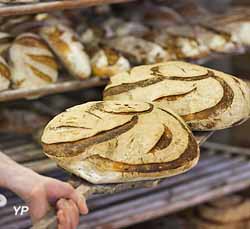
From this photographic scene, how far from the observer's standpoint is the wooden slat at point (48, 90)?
1250 millimetres

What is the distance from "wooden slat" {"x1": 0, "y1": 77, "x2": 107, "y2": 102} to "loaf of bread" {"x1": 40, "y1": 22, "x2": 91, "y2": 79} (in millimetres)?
21

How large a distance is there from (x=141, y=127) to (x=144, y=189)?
707 millimetres

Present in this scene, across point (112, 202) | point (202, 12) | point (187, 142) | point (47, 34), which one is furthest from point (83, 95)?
point (187, 142)

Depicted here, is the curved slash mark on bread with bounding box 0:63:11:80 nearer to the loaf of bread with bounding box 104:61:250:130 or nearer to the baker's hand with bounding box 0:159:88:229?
the loaf of bread with bounding box 104:61:250:130

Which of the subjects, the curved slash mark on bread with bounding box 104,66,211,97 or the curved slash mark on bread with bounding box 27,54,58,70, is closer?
the curved slash mark on bread with bounding box 104,66,211,97

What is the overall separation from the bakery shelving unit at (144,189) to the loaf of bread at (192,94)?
25 centimetres

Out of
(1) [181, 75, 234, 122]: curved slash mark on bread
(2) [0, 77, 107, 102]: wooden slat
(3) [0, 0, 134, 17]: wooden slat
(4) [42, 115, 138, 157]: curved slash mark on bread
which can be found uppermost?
(3) [0, 0, 134, 17]: wooden slat

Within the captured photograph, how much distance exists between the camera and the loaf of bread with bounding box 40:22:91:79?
1.36 meters

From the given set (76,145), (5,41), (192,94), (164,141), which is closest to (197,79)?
(192,94)

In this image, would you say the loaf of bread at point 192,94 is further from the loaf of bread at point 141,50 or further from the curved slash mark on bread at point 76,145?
the loaf of bread at point 141,50

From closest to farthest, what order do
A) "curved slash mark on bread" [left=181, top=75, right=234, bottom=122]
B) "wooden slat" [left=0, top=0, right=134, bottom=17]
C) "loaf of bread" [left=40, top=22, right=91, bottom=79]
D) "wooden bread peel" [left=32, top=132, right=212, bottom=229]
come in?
"wooden bread peel" [left=32, top=132, right=212, bottom=229] < "curved slash mark on bread" [left=181, top=75, right=234, bottom=122] < "wooden slat" [left=0, top=0, right=134, bottom=17] < "loaf of bread" [left=40, top=22, right=91, bottom=79]

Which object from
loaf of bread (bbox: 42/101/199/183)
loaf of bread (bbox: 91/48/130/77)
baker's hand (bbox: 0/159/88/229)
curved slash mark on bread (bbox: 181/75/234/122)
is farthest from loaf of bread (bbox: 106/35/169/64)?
baker's hand (bbox: 0/159/88/229)

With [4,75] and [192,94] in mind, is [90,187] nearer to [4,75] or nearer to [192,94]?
[192,94]

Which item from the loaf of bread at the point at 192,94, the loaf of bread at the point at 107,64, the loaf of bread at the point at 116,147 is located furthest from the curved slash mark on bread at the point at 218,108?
the loaf of bread at the point at 107,64
